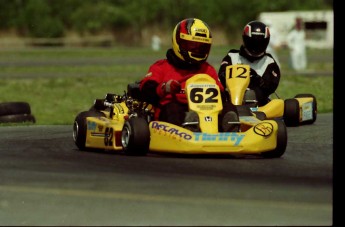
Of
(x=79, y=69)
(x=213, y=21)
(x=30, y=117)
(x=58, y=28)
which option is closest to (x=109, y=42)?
(x=58, y=28)

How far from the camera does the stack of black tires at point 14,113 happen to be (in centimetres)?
1456

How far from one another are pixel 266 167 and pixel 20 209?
2634 millimetres

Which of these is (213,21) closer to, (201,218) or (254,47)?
(254,47)

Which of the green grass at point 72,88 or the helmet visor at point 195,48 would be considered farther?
the green grass at point 72,88

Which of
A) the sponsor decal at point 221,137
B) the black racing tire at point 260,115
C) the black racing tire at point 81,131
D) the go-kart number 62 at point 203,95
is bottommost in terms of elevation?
the black racing tire at point 260,115

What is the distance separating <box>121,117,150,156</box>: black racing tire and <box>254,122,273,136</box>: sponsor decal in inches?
39.4

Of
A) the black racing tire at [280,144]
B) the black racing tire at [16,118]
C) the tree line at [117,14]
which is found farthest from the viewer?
the tree line at [117,14]

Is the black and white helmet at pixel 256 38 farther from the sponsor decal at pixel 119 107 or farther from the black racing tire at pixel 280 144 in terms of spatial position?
the black racing tire at pixel 280 144

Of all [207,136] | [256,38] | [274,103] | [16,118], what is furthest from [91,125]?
[16,118]

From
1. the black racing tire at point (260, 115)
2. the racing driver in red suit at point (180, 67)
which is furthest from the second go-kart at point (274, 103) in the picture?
the racing driver in red suit at point (180, 67)

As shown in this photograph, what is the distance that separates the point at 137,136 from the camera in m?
9.23

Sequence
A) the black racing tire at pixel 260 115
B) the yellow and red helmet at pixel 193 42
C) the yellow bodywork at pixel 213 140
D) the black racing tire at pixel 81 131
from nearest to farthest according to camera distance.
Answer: the yellow bodywork at pixel 213 140 < the yellow and red helmet at pixel 193 42 < the black racing tire at pixel 81 131 < the black racing tire at pixel 260 115

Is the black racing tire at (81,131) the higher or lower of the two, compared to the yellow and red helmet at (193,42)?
lower

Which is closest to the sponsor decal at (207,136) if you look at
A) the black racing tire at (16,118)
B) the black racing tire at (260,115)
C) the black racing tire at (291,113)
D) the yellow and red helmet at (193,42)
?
the yellow and red helmet at (193,42)
